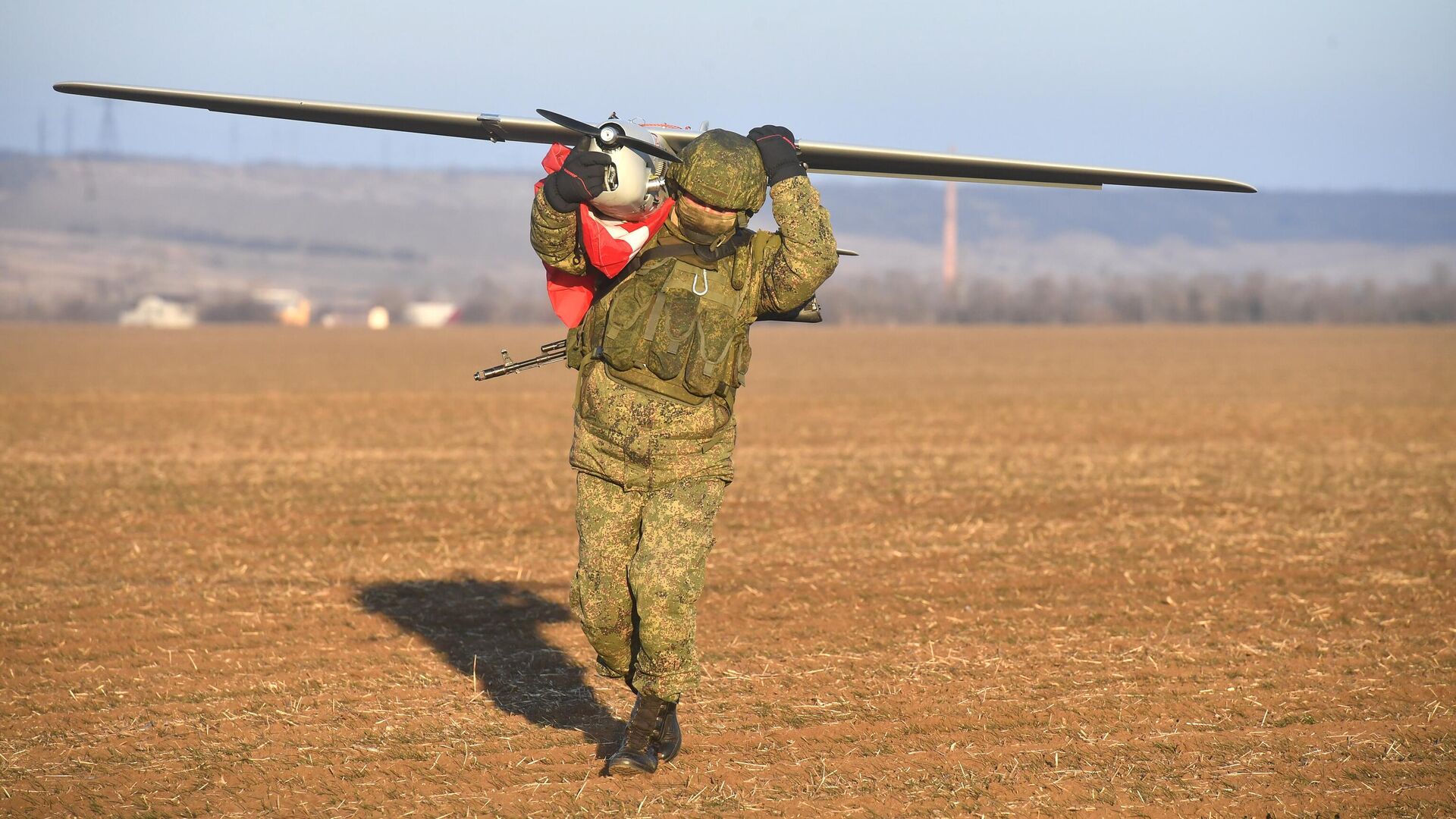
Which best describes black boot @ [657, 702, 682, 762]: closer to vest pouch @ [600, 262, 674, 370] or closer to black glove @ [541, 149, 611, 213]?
vest pouch @ [600, 262, 674, 370]

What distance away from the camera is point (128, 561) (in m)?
13.0

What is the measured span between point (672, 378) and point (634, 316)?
31 cm

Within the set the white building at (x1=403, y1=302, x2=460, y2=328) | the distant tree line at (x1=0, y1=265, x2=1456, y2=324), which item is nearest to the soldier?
the distant tree line at (x1=0, y1=265, x2=1456, y2=324)

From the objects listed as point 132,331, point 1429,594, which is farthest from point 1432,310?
point 1429,594

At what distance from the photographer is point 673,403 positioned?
661 cm

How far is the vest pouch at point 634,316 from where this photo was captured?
6.50m

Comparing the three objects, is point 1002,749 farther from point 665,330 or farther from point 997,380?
point 997,380

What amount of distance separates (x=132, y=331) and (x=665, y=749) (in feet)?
298

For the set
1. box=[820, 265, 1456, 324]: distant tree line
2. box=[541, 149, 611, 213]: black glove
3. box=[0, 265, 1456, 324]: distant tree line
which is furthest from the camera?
box=[0, 265, 1456, 324]: distant tree line

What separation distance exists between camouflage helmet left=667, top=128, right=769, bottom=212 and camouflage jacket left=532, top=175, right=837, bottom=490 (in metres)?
0.14

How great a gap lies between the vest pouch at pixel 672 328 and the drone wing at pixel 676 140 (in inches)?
26.8

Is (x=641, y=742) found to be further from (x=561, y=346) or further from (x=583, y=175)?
(x=583, y=175)

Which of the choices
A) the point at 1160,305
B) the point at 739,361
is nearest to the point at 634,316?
the point at 739,361

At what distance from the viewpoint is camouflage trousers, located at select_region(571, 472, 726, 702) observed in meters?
6.54
